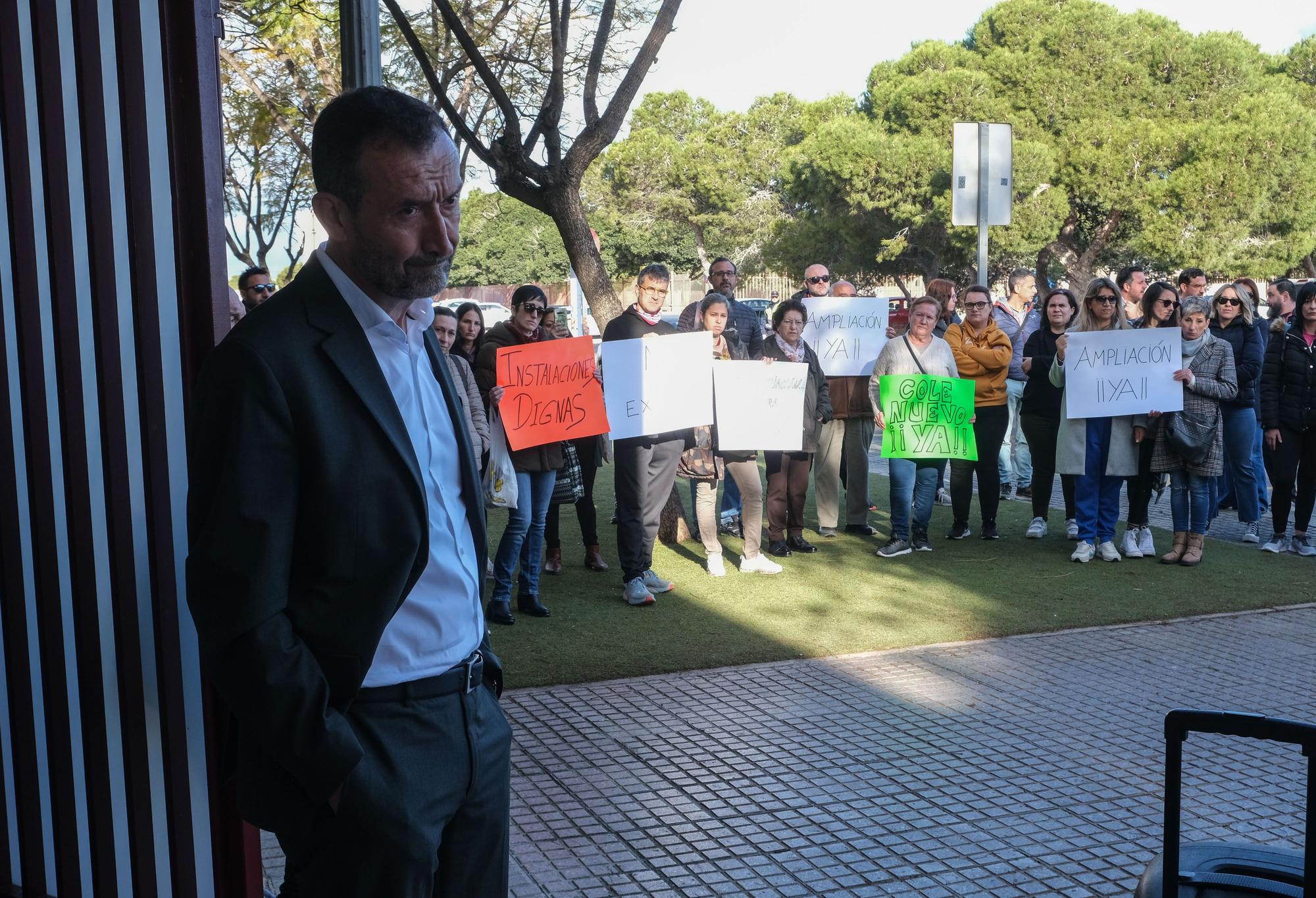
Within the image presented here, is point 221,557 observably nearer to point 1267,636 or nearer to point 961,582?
point 1267,636

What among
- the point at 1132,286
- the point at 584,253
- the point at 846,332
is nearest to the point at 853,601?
the point at 846,332

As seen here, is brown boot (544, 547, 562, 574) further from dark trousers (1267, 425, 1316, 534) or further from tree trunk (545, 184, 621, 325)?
dark trousers (1267, 425, 1316, 534)

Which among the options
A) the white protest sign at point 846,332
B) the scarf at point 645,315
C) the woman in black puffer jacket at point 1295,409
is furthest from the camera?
the white protest sign at point 846,332

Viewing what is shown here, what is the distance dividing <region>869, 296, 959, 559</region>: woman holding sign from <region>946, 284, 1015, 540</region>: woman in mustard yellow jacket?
0.86 ft

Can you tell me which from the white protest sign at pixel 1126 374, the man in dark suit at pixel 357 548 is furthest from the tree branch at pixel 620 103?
the man in dark suit at pixel 357 548

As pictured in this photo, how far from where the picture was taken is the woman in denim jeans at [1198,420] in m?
8.99

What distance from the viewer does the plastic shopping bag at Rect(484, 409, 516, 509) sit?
293 inches

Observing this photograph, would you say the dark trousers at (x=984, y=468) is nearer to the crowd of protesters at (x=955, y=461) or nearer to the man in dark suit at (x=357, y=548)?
the crowd of protesters at (x=955, y=461)

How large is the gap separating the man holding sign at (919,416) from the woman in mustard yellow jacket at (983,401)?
1.00 feet

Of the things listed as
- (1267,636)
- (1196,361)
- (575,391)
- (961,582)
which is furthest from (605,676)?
(1196,361)

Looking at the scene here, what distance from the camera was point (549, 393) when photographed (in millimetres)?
7766

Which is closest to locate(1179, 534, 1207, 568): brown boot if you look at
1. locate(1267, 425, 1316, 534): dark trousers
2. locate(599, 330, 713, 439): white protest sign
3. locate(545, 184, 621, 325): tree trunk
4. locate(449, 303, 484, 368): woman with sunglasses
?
locate(1267, 425, 1316, 534): dark trousers

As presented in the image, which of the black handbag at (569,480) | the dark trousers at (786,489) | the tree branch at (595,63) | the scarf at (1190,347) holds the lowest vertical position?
the dark trousers at (786,489)

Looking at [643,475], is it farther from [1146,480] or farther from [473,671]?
[473,671]
